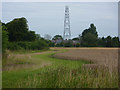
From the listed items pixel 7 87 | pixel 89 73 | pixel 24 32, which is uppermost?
pixel 24 32

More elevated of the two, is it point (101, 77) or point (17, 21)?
point (17, 21)

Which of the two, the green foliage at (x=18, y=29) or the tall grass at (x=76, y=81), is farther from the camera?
the green foliage at (x=18, y=29)

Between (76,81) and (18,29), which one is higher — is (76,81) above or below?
below

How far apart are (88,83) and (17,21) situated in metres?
26.9

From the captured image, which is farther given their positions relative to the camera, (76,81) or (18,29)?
(18,29)

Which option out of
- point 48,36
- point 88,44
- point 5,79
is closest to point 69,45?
point 88,44

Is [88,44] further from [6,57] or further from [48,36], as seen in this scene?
[6,57]

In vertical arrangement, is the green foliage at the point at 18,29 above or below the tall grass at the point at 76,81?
above

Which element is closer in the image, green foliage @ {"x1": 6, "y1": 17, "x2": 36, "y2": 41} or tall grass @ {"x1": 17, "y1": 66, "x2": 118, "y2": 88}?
tall grass @ {"x1": 17, "y1": 66, "x2": 118, "y2": 88}

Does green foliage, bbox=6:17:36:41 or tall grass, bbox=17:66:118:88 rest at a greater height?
green foliage, bbox=6:17:36:41

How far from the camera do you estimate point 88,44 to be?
4850 cm

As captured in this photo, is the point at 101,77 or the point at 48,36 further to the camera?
the point at 48,36

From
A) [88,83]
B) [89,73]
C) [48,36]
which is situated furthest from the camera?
[48,36]

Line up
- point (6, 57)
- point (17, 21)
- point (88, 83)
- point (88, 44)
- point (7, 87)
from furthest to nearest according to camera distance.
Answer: point (88, 44) → point (17, 21) → point (6, 57) → point (7, 87) → point (88, 83)
